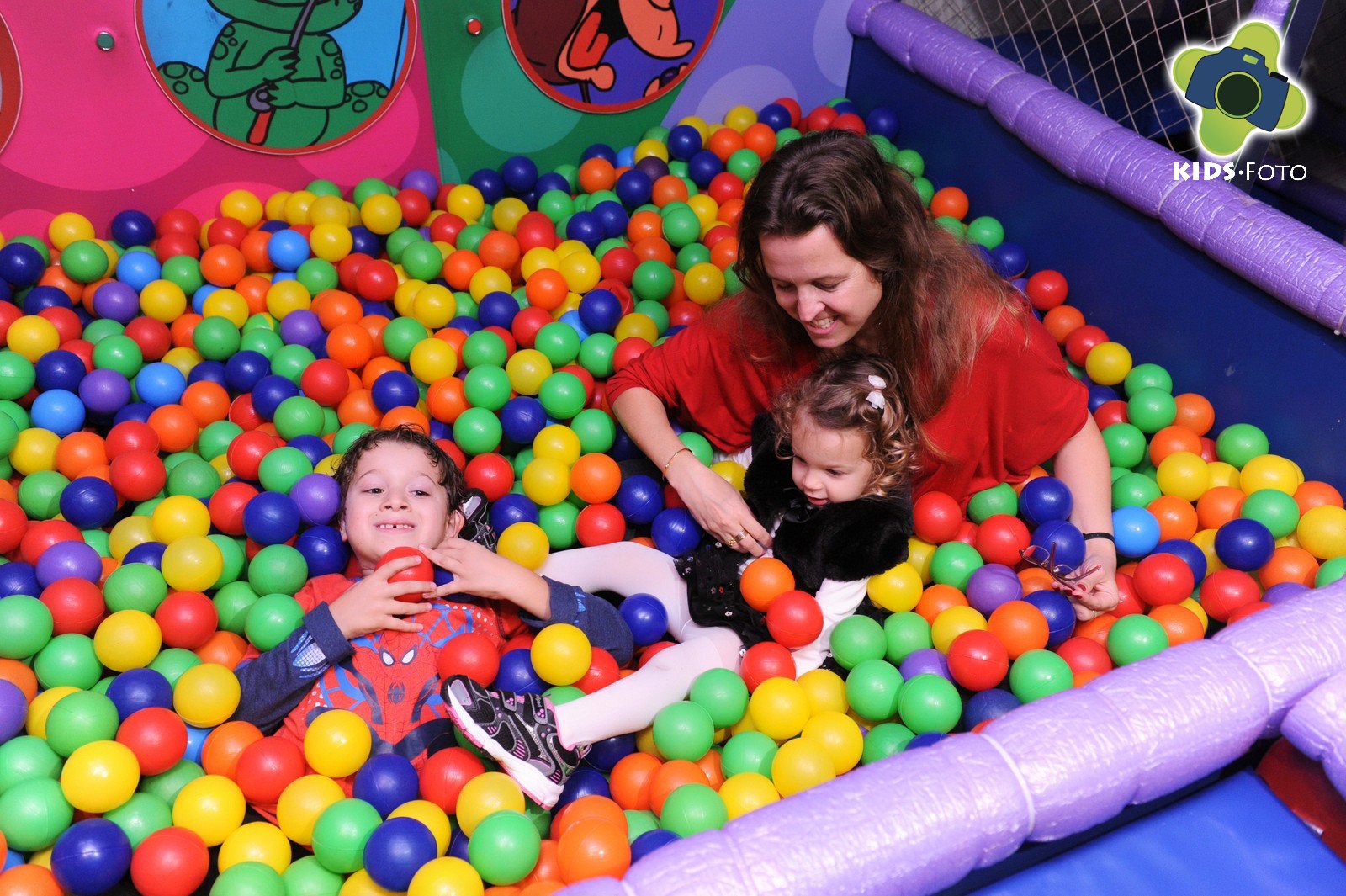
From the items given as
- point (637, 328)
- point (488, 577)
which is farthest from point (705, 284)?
point (488, 577)

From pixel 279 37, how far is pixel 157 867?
175 centimetres

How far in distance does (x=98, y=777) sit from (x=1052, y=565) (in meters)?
1.40

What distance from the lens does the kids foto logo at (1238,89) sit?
1.95 m

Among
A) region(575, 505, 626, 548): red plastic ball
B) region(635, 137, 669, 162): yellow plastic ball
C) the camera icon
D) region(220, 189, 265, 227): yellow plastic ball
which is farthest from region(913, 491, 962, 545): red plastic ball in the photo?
region(220, 189, 265, 227): yellow plastic ball

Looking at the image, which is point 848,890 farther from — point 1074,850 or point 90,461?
point 90,461

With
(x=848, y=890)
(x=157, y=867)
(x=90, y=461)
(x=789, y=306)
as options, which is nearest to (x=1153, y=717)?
(x=848, y=890)

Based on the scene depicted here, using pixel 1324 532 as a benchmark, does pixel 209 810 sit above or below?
below

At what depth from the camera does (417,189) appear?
2.64 metres

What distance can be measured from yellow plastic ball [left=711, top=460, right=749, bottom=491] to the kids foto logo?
3.33 feet

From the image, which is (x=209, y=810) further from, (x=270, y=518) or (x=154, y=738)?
(x=270, y=518)

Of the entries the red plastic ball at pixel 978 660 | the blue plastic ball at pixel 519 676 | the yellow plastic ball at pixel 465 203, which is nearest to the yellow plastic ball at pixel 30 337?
the yellow plastic ball at pixel 465 203

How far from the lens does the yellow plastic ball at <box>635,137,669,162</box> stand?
9.23ft

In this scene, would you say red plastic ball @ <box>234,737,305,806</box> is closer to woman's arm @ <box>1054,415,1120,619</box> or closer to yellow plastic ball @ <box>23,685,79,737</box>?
yellow plastic ball @ <box>23,685,79,737</box>

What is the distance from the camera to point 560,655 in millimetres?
1523
